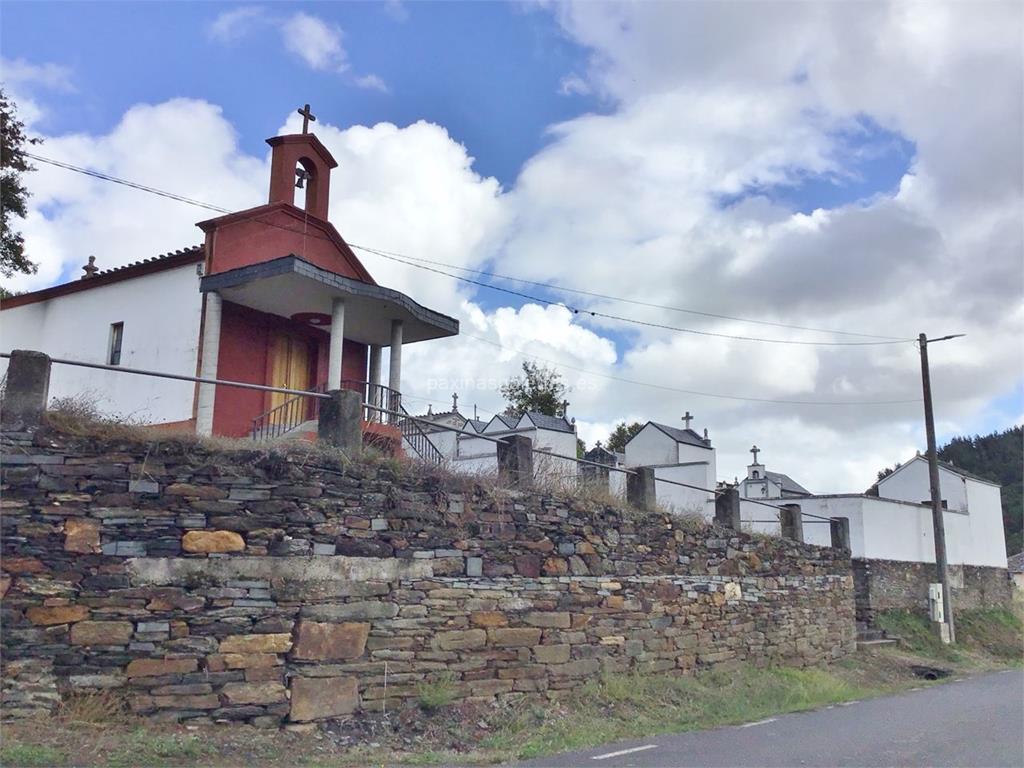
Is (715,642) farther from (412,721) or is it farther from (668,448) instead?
(668,448)

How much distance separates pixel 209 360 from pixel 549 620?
7.22m

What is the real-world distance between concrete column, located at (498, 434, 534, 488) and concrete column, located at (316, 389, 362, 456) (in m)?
2.22

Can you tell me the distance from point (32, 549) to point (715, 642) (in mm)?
9720

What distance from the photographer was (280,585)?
28.8 ft

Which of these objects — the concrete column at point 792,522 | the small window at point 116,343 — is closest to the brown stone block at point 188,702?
the small window at point 116,343

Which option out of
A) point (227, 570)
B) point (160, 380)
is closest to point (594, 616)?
point (227, 570)

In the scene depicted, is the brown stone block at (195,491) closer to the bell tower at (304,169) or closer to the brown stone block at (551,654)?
the brown stone block at (551,654)

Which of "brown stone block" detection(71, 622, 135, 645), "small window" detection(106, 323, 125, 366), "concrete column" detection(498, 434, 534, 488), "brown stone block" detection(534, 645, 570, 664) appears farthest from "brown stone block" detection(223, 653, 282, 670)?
"small window" detection(106, 323, 125, 366)

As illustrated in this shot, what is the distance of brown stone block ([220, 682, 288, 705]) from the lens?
834 cm

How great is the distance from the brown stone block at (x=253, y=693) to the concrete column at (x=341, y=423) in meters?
2.54

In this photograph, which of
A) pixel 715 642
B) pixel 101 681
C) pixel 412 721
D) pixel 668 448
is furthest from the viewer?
pixel 668 448

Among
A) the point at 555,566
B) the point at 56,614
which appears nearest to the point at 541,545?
the point at 555,566

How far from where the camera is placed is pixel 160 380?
1470cm

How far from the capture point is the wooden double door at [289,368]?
15969mm
